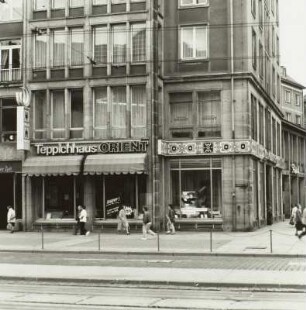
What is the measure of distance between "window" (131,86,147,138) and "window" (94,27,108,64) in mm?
2630

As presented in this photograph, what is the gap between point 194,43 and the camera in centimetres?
3822

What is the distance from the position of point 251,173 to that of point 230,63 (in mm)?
6544

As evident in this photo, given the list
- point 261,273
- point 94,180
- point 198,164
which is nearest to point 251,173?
point 198,164

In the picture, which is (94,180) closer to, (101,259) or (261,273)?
(101,259)

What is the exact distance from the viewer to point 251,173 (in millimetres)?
37469

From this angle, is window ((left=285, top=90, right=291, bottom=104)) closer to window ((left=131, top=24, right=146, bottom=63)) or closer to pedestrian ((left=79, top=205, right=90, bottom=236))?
window ((left=131, top=24, right=146, bottom=63))

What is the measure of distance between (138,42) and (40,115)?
7489 mm

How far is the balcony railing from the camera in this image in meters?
39.4

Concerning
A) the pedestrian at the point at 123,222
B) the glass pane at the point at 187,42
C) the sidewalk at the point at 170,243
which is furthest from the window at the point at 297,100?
Result: the pedestrian at the point at 123,222

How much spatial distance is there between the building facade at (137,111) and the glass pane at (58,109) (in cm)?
6

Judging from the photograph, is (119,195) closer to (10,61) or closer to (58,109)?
(58,109)

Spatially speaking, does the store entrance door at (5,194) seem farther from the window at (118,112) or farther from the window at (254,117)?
the window at (254,117)

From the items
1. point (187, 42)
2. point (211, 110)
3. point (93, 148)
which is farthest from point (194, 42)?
point (93, 148)

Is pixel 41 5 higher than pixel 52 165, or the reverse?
pixel 41 5
